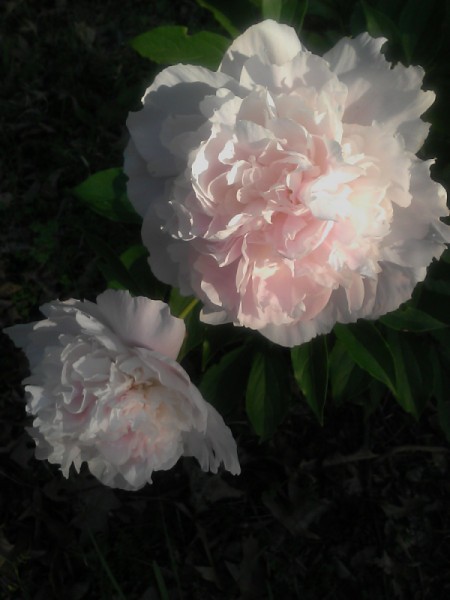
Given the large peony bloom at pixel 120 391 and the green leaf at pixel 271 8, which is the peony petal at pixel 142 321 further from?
the green leaf at pixel 271 8

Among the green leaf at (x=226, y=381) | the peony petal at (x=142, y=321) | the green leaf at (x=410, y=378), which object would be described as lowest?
the green leaf at (x=226, y=381)

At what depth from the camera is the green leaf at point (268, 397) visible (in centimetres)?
150

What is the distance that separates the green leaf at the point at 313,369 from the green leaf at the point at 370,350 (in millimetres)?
54

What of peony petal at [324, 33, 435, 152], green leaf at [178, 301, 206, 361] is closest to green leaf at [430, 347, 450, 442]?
green leaf at [178, 301, 206, 361]

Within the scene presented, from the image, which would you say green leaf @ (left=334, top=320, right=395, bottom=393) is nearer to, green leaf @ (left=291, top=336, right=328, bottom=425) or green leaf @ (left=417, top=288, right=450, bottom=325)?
green leaf @ (left=291, top=336, right=328, bottom=425)

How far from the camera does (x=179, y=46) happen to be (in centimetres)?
124

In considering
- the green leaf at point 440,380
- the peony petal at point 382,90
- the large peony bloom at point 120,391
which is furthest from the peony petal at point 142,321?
the green leaf at point 440,380

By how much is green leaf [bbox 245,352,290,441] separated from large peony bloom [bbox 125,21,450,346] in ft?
1.73

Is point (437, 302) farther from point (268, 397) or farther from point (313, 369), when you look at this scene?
point (268, 397)

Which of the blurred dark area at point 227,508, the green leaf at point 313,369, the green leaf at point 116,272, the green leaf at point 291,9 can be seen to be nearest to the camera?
the green leaf at point 291,9

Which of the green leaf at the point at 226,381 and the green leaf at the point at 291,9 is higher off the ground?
the green leaf at the point at 291,9

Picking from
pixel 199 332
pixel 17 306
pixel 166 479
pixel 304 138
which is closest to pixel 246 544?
pixel 166 479

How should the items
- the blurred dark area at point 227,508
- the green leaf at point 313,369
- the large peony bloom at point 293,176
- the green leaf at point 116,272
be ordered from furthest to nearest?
the blurred dark area at point 227,508 < the green leaf at point 116,272 < the green leaf at point 313,369 < the large peony bloom at point 293,176

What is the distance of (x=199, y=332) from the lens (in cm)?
137
